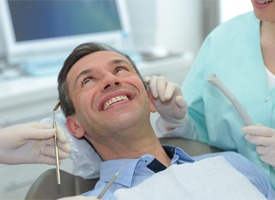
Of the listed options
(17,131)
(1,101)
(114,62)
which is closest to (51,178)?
(17,131)

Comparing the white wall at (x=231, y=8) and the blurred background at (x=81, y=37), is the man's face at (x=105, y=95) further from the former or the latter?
the white wall at (x=231, y=8)

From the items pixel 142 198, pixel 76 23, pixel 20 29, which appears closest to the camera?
pixel 142 198

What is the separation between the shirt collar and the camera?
1.19 meters

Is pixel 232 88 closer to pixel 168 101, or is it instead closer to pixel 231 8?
pixel 168 101

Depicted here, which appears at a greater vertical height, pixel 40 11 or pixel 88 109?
pixel 40 11

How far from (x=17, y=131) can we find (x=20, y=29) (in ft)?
Result: 4.35

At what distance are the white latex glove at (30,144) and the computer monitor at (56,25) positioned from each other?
4.02 feet

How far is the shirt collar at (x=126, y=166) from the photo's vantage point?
3.90 feet

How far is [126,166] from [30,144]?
0.93 ft

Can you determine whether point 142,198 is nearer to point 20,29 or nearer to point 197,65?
point 197,65

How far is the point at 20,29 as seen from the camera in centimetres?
236

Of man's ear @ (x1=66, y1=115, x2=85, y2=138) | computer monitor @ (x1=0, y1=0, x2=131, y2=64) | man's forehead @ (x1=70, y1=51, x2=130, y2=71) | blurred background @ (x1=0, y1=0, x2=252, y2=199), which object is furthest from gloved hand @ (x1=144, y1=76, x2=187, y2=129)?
computer monitor @ (x1=0, y1=0, x2=131, y2=64)

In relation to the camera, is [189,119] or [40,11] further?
[40,11]

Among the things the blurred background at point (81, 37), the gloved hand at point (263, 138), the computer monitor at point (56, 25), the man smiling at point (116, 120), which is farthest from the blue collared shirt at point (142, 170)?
the computer monitor at point (56, 25)
